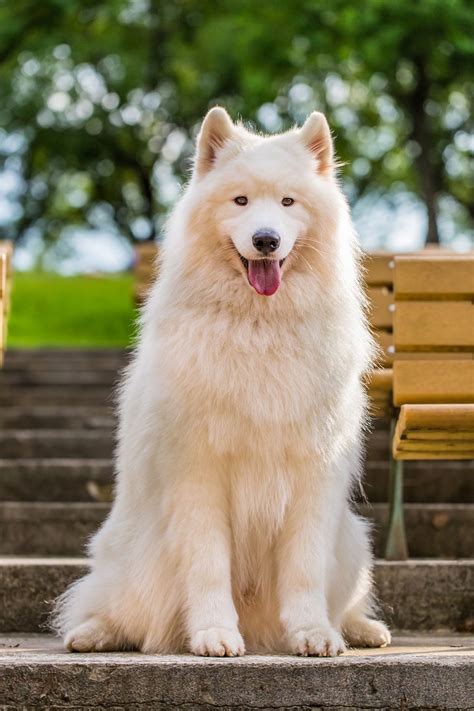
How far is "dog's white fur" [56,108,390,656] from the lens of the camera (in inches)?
154

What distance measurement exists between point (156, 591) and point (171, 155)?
32199 mm

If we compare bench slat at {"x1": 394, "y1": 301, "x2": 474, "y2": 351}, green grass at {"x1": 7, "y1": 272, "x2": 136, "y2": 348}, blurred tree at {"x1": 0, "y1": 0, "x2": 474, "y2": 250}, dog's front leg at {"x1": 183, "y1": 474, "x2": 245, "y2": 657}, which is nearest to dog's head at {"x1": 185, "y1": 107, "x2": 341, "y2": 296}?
dog's front leg at {"x1": 183, "y1": 474, "x2": 245, "y2": 657}

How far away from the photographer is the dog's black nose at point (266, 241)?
387 centimetres

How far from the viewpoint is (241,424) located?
12.8 ft

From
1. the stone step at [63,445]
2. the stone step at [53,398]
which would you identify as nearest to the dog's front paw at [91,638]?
the stone step at [63,445]

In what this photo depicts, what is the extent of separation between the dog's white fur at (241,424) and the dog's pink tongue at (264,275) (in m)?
0.04

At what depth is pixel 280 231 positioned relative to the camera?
391 cm

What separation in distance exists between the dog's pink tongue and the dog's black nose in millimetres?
103

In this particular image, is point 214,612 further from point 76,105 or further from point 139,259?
point 76,105

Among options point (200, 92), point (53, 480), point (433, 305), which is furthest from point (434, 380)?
point (200, 92)

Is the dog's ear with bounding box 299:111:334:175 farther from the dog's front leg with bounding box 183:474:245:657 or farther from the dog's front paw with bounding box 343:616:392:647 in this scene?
the dog's front paw with bounding box 343:616:392:647

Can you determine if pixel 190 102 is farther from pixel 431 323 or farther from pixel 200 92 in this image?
pixel 431 323

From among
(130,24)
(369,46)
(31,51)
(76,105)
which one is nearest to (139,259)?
(369,46)

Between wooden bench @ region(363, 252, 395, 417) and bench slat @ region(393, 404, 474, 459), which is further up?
wooden bench @ region(363, 252, 395, 417)
